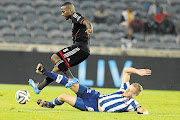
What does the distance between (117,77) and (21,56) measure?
3601 mm

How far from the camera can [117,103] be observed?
23.6 feet

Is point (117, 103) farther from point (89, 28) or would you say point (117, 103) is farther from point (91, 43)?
point (91, 43)

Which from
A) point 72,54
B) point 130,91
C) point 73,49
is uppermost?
point 73,49

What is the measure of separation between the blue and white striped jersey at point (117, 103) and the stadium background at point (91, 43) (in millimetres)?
6888

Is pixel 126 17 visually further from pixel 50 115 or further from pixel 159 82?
pixel 50 115

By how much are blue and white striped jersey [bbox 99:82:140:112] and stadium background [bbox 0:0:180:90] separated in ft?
22.6

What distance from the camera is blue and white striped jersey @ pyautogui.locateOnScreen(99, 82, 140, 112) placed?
7133 mm

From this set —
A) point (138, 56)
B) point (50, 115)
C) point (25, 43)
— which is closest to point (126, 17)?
point (138, 56)

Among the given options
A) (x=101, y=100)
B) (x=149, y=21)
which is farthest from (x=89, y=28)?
(x=149, y=21)

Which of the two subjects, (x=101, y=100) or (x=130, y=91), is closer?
(x=130, y=91)

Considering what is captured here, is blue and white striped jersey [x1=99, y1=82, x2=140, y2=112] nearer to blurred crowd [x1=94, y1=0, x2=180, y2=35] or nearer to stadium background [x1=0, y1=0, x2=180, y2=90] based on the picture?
stadium background [x1=0, y1=0, x2=180, y2=90]

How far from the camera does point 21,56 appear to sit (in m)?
14.2

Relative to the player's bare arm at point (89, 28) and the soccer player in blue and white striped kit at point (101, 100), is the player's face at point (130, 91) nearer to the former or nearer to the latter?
the soccer player in blue and white striped kit at point (101, 100)

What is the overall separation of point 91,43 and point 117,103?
30.2 feet
